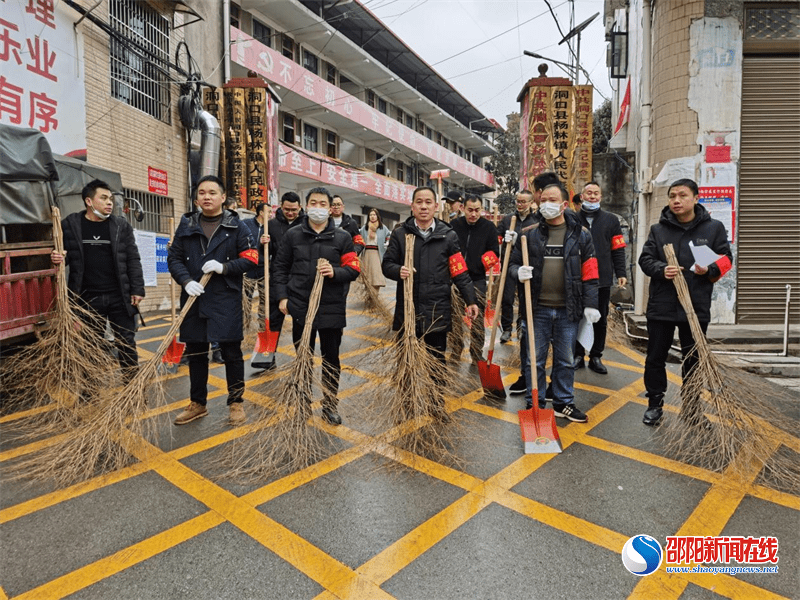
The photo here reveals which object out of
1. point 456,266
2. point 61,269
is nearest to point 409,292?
point 456,266

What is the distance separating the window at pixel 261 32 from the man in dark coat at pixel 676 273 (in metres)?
16.4

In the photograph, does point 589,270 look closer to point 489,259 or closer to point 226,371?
point 489,259

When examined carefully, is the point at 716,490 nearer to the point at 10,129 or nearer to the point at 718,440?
the point at 718,440

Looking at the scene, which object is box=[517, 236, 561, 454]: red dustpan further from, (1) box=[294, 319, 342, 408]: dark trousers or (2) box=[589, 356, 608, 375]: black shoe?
(2) box=[589, 356, 608, 375]: black shoe

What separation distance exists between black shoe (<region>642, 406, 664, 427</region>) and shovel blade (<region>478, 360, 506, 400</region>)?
1.15 m

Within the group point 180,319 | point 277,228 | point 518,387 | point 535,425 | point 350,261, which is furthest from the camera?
point 277,228

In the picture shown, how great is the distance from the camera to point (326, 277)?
12.1 feet

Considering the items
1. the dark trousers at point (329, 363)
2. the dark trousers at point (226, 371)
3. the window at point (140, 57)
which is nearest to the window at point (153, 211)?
the window at point (140, 57)

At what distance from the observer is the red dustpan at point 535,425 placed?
3279 millimetres

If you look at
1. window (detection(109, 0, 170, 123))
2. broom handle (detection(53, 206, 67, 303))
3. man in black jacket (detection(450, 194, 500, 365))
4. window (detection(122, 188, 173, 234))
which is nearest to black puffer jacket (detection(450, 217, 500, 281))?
man in black jacket (detection(450, 194, 500, 365))

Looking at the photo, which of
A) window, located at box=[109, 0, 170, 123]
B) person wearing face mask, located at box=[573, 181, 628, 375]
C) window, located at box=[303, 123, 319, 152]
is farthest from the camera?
window, located at box=[303, 123, 319, 152]

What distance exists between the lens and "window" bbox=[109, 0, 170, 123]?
8398mm

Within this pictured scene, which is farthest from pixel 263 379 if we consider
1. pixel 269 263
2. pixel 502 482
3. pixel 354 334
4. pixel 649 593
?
pixel 649 593

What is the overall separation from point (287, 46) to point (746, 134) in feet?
52.6
